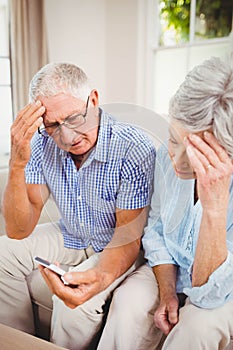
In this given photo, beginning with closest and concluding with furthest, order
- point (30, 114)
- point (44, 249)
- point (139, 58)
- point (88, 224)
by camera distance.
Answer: point (30, 114) → point (88, 224) → point (44, 249) → point (139, 58)

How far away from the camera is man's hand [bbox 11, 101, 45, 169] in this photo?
990 mm

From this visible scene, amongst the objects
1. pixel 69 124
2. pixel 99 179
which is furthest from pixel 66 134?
pixel 99 179

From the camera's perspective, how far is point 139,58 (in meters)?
2.34

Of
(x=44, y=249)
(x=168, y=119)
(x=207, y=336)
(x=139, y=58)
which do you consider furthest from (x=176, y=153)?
(x=139, y=58)

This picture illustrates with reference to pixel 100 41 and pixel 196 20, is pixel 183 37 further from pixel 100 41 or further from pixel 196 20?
pixel 100 41

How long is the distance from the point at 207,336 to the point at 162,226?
30 cm

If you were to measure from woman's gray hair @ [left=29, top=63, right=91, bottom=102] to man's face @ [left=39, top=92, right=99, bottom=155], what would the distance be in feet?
0.04

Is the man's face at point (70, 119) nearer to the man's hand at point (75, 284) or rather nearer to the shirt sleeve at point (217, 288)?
the man's hand at point (75, 284)

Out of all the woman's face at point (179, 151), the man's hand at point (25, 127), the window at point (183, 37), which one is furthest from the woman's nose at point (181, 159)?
the window at point (183, 37)

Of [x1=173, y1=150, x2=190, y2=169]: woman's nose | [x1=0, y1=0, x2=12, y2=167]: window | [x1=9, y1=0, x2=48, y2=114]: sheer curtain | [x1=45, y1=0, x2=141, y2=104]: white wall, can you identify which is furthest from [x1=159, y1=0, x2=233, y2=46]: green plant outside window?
[x1=173, y1=150, x2=190, y2=169]: woman's nose

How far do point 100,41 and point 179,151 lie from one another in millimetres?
1831

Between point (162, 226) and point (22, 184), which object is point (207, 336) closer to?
point (162, 226)

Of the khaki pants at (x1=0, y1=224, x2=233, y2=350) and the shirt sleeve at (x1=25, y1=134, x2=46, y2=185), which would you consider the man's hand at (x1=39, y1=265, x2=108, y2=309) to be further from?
the shirt sleeve at (x1=25, y1=134, x2=46, y2=185)

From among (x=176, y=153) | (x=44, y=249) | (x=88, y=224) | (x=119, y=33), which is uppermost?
(x=119, y=33)
